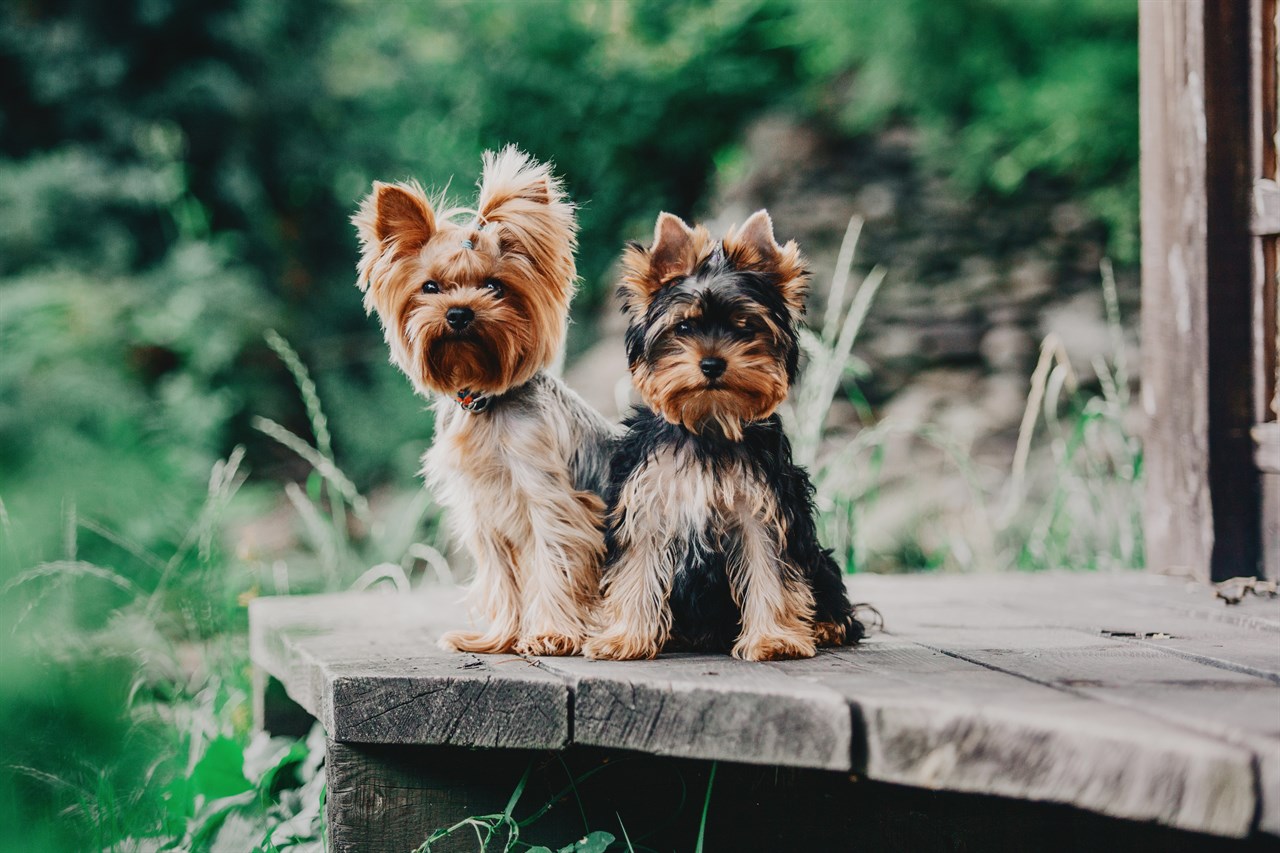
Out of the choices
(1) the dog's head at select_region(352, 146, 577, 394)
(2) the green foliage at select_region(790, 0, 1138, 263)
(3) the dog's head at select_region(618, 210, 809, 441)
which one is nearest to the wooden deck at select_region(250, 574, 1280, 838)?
(3) the dog's head at select_region(618, 210, 809, 441)

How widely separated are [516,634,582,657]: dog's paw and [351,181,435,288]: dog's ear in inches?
35.9

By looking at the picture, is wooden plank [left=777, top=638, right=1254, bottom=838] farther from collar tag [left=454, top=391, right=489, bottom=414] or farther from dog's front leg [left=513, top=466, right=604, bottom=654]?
collar tag [left=454, top=391, right=489, bottom=414]

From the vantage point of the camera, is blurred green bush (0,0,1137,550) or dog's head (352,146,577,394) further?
blurred green bush (0,0,1137,550)

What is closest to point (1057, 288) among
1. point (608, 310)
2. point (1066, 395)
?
point (1066, 395)

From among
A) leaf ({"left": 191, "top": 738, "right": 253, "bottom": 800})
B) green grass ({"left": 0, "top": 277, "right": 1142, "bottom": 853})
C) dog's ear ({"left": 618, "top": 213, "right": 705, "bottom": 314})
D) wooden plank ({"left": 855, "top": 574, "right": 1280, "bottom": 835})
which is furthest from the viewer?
leaf ({"left": 191, "top": 738, "right": 253, "bottom": 800})

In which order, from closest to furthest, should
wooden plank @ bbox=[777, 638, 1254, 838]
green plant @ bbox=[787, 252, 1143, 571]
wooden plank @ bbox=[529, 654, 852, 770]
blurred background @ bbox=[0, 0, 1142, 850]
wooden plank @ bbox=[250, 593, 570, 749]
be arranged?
wooden plank @ bbox=[777, 638, 1254, 838] → wooden plank @ bbox=[529, 654, 852, 770] → wooden plank @ bbox=[250, 593, 570, 749] → blurred background @ bbox=[0, 0, 1142, 850] → green plant @ bbox=[787, 252, 1143, 571]

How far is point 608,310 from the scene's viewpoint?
9.77m

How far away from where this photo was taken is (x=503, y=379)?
8.72 feet

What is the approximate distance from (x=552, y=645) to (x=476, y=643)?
0.70ft

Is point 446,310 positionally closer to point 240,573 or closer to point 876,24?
point 240,573

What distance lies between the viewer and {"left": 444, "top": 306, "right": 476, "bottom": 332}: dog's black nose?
100 inches

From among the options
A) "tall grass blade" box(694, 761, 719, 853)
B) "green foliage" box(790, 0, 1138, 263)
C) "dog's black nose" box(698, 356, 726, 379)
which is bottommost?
"tall grass blade" box(694, 761, 719, 853)

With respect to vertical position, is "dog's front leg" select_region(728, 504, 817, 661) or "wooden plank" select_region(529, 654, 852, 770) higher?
"dog's front leg" select_region(728, 504, 817, 661)

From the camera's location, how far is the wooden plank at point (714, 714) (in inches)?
82.2
